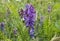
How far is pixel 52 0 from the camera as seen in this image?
2.28m

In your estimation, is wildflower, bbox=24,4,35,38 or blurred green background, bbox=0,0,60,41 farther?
wildflower, bbox=24,4,35,38

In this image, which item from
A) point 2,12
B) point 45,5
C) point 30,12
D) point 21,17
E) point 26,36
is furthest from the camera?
point 45,5

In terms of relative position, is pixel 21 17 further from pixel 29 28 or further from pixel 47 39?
pixel 47 39

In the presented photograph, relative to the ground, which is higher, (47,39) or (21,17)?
(21,17)

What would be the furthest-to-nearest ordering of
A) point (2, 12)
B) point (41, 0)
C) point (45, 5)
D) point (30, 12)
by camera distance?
point (41, 0) < point (45, 5) < point (2, 12) < point (30, 12)

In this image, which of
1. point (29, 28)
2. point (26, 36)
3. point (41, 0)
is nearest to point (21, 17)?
point (29, 28)

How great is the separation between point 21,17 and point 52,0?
0.64 meters

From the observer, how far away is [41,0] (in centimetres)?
237

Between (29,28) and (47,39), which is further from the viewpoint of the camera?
(29,28)

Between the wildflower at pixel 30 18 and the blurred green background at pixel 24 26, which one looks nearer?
the blurred green background at pixel 24 26

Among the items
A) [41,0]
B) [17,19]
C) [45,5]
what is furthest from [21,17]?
[41,0]

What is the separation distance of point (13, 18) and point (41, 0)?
0.62m

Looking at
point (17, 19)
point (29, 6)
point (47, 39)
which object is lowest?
point (47, 39)

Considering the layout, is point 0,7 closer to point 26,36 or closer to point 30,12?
point 30,12
